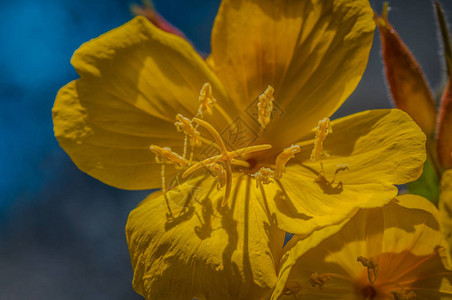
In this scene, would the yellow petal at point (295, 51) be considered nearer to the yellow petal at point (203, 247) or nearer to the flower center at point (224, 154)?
the flower center at point (224, 154)

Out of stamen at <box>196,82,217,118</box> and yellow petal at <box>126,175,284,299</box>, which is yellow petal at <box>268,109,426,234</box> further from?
stamen at <box>196,82,217,118</box>

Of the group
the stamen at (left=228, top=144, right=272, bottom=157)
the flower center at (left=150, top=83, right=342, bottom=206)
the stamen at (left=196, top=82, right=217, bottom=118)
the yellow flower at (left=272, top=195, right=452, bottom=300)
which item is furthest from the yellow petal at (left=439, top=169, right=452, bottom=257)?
the stamen at (left=196, top=82, right=217, bottom=118)

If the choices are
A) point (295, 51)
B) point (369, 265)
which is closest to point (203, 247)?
point (369, 265)

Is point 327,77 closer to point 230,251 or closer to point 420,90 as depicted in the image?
point 420,90

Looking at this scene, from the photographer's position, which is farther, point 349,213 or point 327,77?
point 327,77

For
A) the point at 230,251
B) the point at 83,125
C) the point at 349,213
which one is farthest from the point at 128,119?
the point at 349,213
